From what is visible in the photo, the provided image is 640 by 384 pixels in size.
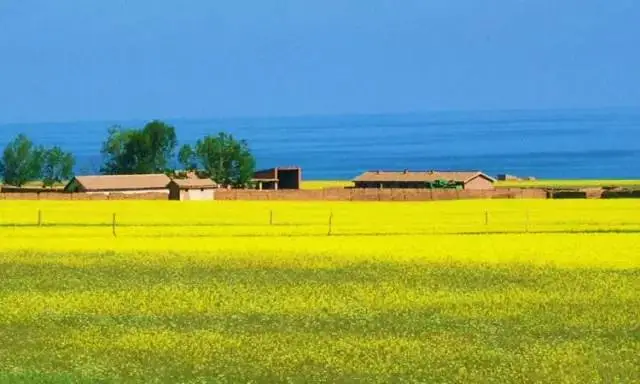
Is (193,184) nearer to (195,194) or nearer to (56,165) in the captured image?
(195,194)

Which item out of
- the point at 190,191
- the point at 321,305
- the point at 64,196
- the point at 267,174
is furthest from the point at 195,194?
the point at 321,305

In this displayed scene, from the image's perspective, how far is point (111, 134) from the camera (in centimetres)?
13800

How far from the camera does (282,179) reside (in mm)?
120625

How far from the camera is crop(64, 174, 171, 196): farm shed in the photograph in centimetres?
9962

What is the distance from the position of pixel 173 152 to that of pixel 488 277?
105 meters

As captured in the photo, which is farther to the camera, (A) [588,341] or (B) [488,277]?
(B) [488,277]

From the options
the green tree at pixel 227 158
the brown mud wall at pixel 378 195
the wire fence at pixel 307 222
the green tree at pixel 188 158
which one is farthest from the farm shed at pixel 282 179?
the wire fence at pixel 307 222

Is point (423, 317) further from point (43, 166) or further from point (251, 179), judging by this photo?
point (43, 166)

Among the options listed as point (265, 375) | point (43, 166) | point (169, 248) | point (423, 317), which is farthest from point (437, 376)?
point (43, 166)

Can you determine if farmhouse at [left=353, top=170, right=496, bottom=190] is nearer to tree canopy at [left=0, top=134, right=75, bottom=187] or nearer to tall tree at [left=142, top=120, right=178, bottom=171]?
tall tree at [left=142, top=120, right=178, bottom=171]

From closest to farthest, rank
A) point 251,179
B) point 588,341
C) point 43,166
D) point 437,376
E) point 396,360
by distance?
point 437,376 < point 396,360 < point 588,341 < point 251,179 < point 43,166

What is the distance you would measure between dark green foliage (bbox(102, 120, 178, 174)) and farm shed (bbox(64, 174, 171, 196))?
2996 centimetres

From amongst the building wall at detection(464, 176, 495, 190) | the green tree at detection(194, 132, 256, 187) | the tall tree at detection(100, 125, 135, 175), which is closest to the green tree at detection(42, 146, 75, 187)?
the tall tree at detection(100, 125, 135, 175)

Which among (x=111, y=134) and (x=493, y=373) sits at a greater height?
(x=111, y=134)
